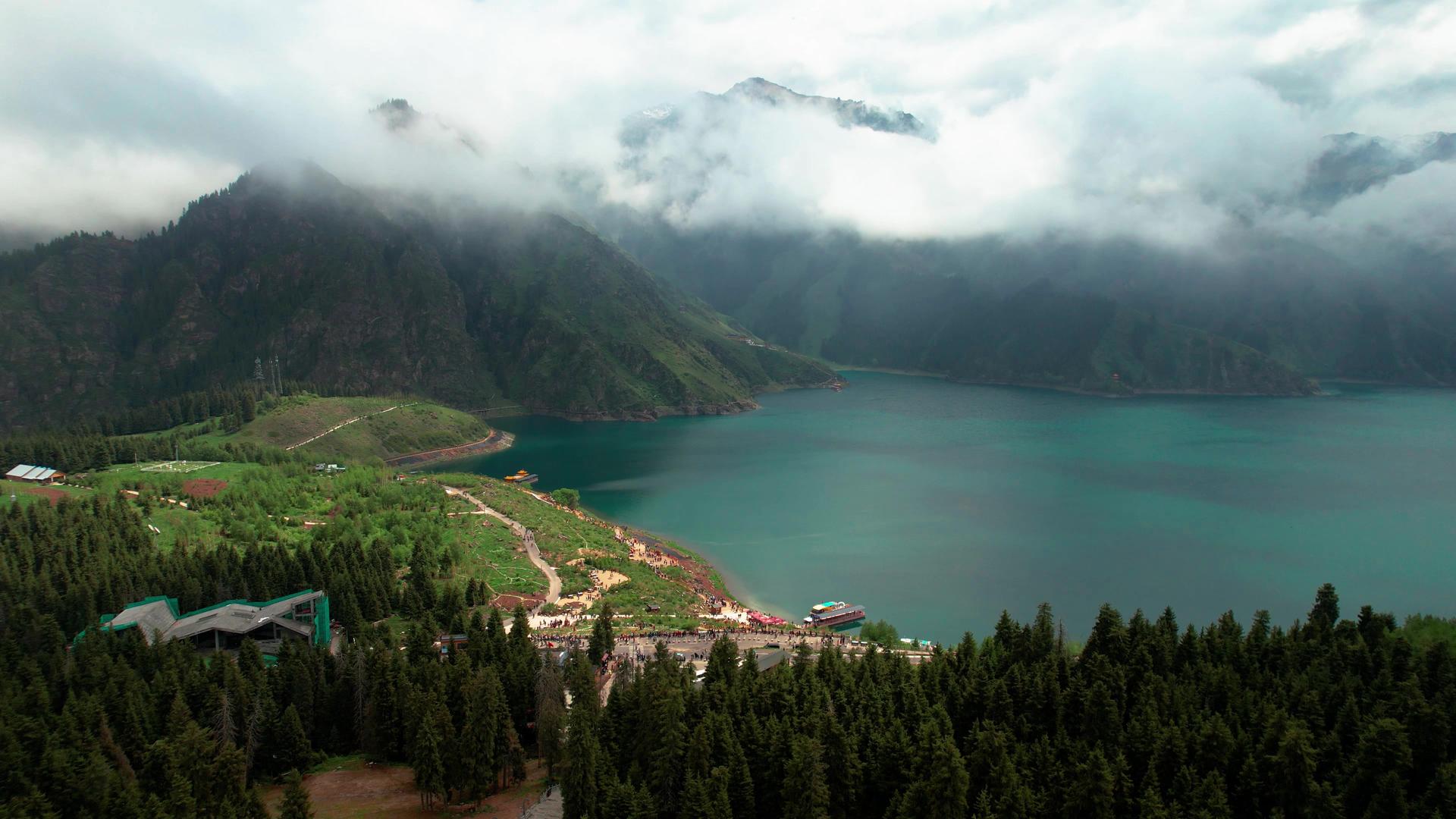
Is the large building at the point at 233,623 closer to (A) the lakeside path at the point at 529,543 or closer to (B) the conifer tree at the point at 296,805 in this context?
(A) the lakeside path at the point at 529,543

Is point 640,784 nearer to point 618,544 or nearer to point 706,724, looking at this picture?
point 706,724

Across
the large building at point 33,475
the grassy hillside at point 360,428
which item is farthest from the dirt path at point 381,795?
the grassy hillside at point 360,428

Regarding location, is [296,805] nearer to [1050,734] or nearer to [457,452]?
[1050,734]

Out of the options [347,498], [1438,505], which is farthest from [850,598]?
[1438,505]

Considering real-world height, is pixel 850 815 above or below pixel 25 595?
below

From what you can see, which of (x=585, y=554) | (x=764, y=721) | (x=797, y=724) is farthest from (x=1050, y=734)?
(x=585, y=554)

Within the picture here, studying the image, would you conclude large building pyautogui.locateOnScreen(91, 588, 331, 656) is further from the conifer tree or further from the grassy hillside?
the grassy hillside

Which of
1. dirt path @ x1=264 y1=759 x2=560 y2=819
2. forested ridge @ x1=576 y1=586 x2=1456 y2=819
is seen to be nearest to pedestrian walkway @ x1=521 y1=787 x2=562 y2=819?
dirt path @ x1=264 y1=759 x2=560 y2=819
